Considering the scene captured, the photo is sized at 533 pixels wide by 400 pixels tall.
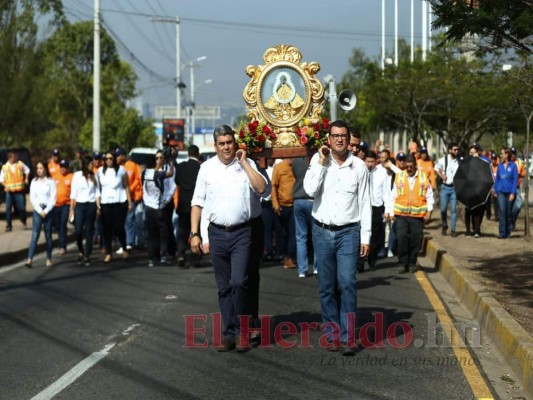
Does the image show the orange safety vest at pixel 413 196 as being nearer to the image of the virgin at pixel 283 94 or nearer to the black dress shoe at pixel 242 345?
the image of the virgin at pixel 283 94

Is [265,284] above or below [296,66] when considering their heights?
below

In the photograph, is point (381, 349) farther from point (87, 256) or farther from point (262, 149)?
point (87, 256)

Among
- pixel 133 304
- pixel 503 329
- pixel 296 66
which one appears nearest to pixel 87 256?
pixel 133 304

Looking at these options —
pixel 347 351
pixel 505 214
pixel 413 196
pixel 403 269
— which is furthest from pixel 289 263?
pixel 347 351

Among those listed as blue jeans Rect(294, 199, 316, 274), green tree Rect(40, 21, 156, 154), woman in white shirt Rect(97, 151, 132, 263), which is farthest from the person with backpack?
green tree Rect(40, 21, 156, 154)

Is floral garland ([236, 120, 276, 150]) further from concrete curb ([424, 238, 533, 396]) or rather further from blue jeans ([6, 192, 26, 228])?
blue jeans ([6, 192, 26, 228])

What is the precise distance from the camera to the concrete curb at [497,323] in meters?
7.84

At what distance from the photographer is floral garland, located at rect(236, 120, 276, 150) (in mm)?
10820

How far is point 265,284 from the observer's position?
530 inches

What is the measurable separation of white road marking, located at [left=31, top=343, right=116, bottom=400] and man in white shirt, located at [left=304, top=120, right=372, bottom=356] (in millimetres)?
1990

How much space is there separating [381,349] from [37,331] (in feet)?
11.4

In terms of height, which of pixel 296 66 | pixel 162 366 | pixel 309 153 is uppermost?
pixel 296 66

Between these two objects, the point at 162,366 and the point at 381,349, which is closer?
the point at 162,366

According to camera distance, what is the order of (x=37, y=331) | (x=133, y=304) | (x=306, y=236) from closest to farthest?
1. (x=37, y=331)
2. (x=133, y=304)
3. (x=306, y=236)
